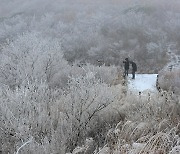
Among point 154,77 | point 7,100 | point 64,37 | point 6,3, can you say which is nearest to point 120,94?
point 7,100

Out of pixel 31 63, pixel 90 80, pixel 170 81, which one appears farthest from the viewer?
pixel 31 63

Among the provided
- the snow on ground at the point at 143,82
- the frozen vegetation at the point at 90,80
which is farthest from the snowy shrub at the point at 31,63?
the snow on ground at the point at 143,82

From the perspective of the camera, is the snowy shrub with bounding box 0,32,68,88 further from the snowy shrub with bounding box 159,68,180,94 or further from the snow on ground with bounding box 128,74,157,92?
the snowy shrub with bounding box 159,68,180,94

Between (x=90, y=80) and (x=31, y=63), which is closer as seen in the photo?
(x=90, y=80)

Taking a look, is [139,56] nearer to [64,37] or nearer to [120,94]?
[64,37]

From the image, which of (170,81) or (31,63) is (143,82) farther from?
(31,63)

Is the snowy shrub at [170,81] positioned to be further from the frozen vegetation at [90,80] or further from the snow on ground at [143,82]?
the snow on ground at [143,82]

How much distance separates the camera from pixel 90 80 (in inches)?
525

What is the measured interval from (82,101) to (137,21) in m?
31.7

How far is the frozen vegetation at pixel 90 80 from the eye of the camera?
359 inches

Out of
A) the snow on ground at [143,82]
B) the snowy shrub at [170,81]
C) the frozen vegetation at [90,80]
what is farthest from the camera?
the snow on ground at [143,82]

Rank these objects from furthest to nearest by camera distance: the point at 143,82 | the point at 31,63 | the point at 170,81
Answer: the point at 31,63, the point at 143,82, the point at 170,81

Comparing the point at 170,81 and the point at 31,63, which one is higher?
the point at 31,63

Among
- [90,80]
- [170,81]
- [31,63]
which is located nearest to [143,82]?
[170,81]
